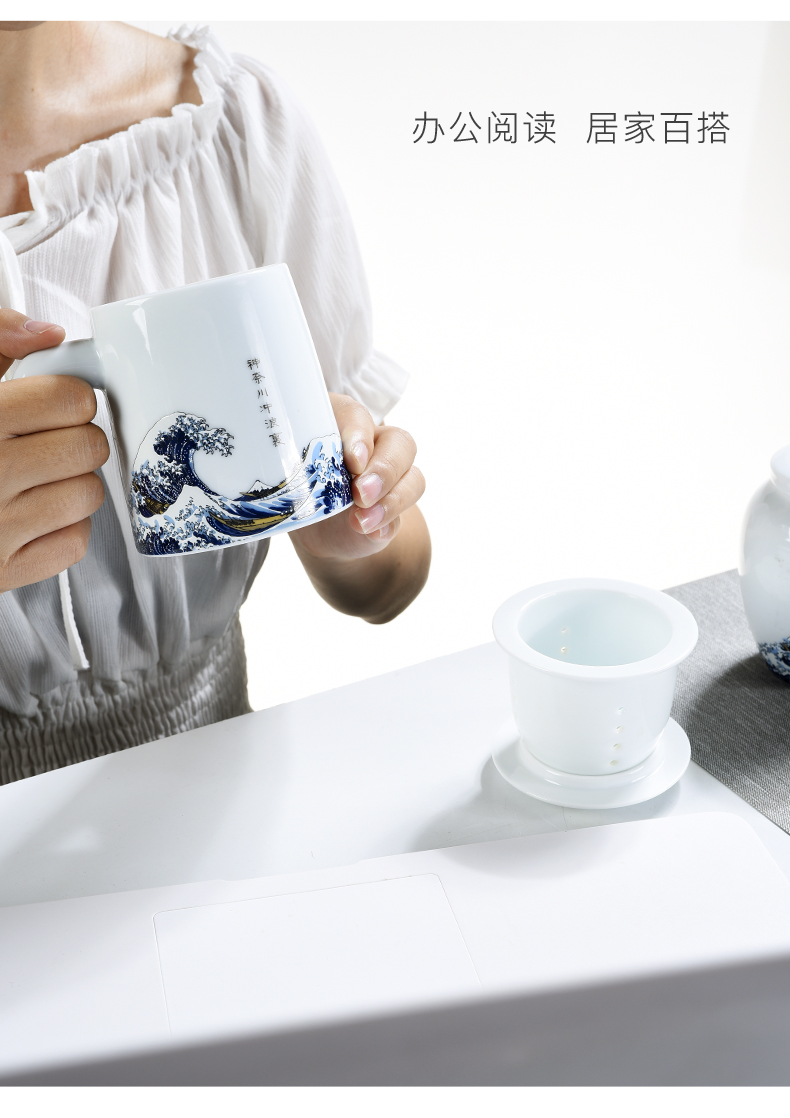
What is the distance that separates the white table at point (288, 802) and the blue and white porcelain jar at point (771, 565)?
12 cm

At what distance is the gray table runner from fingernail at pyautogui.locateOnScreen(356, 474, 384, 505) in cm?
25

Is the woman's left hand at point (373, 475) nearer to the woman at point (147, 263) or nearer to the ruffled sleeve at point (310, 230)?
the woman at point (147, 263)

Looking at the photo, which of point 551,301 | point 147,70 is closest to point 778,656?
point 147,70

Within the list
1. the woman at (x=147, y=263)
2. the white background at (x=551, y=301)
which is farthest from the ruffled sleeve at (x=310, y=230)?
the white background at (x=551, y=301)

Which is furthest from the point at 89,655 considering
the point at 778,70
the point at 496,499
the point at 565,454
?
the point at 778,70

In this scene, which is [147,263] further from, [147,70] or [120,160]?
[147,70]

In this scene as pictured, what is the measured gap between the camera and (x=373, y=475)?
49 centimetres

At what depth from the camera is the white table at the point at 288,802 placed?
0.48 meters

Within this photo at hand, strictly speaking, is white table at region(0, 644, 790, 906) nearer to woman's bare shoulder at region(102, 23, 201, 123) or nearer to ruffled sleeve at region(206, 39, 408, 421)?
ruffled sleeve at region(206, 39, 408, 421)

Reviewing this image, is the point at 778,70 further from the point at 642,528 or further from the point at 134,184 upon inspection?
the point at 134,184

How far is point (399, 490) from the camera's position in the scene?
0.54 meters

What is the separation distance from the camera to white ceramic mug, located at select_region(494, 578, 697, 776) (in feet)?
1.53

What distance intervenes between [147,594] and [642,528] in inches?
61.5

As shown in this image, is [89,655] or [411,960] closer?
[411,960]
